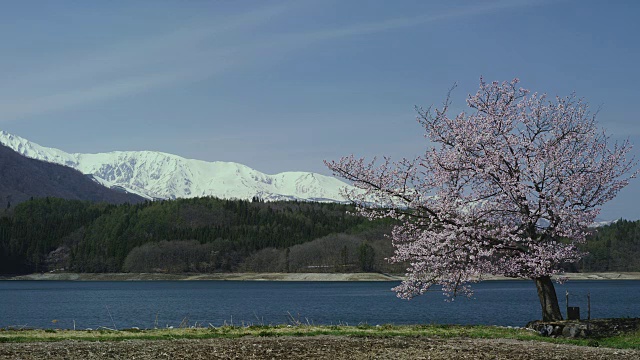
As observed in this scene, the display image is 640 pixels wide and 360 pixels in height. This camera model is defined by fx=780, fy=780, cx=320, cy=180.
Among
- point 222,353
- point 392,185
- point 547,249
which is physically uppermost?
point 392,185

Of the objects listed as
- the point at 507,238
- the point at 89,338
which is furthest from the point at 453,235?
the point at 89,338

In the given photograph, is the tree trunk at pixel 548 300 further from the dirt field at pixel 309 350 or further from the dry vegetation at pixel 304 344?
the dirt field at pixel 309 350

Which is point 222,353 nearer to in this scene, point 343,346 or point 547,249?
point 343,346

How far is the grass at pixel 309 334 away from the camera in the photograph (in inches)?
1295

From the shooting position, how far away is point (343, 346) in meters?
30.4

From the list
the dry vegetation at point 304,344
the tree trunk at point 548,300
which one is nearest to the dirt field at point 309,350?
the dry vegetation at point 304,344

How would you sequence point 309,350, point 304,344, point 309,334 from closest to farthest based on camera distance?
point 309,350 < point 304,344 < point 309,334

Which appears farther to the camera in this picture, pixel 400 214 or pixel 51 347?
pixel 400 214

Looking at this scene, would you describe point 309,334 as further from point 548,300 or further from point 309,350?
point 548,300

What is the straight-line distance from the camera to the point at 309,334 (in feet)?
115

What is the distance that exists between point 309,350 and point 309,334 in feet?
19.4

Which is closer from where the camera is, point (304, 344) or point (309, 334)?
point (304, 344)

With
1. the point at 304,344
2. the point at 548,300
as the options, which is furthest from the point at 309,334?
the point at 548,300

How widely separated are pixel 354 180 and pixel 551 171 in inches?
365
